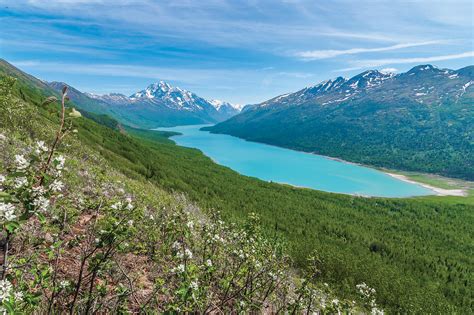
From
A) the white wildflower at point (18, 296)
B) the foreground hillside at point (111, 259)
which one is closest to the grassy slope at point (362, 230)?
→ the foreground hillside at point (111, 259)

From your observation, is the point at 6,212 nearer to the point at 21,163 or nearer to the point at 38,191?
the point at 38,191

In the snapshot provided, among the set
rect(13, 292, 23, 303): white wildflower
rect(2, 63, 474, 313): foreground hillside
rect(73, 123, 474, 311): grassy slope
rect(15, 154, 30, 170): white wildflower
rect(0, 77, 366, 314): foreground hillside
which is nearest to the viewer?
rect(15, 154, 30, 170): white wildflower

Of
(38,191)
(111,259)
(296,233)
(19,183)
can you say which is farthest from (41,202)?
(296,233)

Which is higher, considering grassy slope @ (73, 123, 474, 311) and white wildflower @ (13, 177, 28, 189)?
white wildflower @ (13, 177, 28, 189)

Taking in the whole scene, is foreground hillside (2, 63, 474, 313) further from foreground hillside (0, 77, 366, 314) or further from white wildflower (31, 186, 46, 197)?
white wildflower (31, 186, 46, 197)

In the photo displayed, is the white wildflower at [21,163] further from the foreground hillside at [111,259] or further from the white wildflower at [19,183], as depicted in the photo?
the white wildflower at [19,183]

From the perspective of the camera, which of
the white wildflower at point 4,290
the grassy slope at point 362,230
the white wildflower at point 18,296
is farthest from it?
the grassy slope at point 362,230

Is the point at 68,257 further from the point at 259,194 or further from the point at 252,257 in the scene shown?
the point at 259,194

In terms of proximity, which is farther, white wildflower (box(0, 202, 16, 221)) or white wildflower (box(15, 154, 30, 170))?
white wildflower (box(15, 154, 30, 170))

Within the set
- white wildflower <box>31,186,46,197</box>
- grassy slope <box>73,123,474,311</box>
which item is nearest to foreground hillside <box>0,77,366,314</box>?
white wildflower <box>31,186,46,197</box>

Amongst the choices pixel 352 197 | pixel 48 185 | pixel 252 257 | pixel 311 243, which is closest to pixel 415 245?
pixel 311 243
